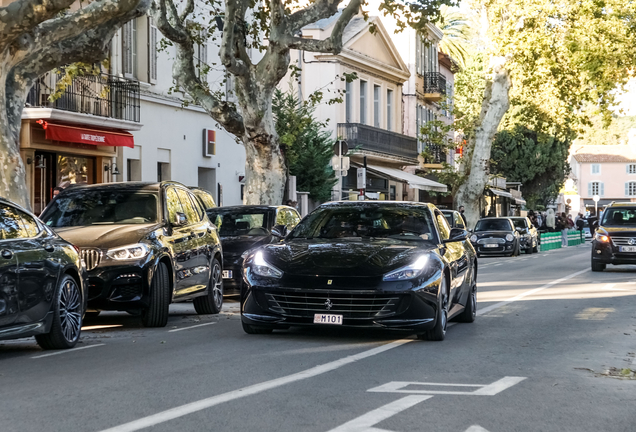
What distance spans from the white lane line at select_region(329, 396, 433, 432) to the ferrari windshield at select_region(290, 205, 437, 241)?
4861 millimetres

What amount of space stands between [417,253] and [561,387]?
322 cm

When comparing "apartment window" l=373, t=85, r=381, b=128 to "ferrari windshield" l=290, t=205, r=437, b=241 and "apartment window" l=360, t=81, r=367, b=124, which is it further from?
"ferrari windshield" l=290, t=205, r=437, b=241

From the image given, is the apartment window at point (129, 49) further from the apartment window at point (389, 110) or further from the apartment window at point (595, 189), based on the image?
the apartment window at point (595, 189)

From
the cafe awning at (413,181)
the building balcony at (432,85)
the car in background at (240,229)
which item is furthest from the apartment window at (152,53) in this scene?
the building balcony at (432,85)

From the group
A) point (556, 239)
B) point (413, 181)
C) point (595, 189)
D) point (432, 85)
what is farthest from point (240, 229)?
point (595, 189)

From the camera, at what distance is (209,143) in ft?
117

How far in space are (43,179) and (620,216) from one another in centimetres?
1395

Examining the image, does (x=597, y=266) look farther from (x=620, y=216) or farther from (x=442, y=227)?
(x=442, y=227)

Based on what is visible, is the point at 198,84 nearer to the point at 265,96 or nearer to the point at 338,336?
the point at 265,96

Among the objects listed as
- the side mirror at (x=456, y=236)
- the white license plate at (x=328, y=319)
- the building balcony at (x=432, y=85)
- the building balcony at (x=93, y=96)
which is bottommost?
the white license plate at (x=328, y=319)

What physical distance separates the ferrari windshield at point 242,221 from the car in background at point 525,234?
2462cm

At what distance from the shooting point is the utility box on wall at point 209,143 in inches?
1401

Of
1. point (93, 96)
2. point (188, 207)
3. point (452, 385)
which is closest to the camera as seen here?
point (452, 385)

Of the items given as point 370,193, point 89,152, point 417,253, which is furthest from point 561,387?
point 370,193
